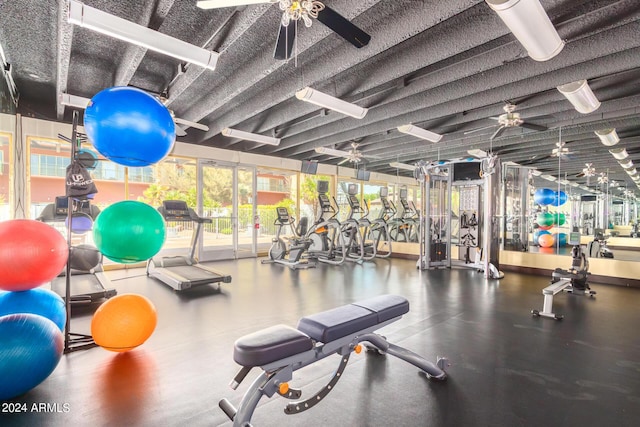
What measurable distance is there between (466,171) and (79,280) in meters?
7.59

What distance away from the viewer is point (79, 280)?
16.1ft

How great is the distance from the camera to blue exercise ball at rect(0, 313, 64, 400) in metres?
2.00

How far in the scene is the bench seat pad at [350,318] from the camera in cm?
196

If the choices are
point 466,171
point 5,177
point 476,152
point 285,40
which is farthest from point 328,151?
point 5,177

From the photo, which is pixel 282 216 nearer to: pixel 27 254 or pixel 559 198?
pixel 27 254

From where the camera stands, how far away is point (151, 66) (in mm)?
4605

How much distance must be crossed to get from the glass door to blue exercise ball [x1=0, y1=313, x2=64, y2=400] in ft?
19.8

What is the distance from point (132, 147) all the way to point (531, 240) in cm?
978

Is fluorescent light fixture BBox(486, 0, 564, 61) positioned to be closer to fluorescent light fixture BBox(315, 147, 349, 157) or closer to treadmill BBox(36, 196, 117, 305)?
treadmill BBox(36, 196, 117, 305)

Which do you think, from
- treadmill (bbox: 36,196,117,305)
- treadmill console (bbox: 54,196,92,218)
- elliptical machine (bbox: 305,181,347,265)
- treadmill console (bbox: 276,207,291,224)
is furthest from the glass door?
treadmill console (bbox: 54,196,92,218)

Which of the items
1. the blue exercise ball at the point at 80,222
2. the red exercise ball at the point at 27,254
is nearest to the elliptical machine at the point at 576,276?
the red exercise ball at the point at 27,254

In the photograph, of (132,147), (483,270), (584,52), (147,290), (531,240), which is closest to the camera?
(132,147)

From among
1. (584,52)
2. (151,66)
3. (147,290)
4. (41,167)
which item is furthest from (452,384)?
(41,167)

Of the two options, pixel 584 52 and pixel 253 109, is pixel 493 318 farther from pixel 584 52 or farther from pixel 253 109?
pixel 253 109
